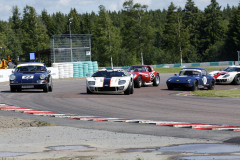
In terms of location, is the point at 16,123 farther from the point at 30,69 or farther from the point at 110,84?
the point at 30,69

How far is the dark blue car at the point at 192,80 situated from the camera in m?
21.4

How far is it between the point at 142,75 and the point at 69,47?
724 inches

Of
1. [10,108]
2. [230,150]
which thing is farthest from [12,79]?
[230,150]

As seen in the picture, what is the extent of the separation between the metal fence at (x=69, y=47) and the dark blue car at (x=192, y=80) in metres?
20.1

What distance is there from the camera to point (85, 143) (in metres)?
7.38

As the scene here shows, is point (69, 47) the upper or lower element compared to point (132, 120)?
upper

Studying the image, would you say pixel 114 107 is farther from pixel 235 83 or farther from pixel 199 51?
pixel 199 51

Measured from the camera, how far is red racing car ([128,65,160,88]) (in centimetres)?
2395

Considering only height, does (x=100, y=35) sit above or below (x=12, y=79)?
above

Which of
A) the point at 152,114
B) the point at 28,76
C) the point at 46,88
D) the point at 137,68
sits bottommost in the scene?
the point at 152,114

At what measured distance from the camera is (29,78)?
2017 cm

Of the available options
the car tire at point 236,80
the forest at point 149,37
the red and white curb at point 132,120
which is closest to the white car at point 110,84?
the red and white curb at point 132,120

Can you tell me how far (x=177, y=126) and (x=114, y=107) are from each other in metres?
4.58

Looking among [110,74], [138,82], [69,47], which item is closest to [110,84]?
[110,74]
